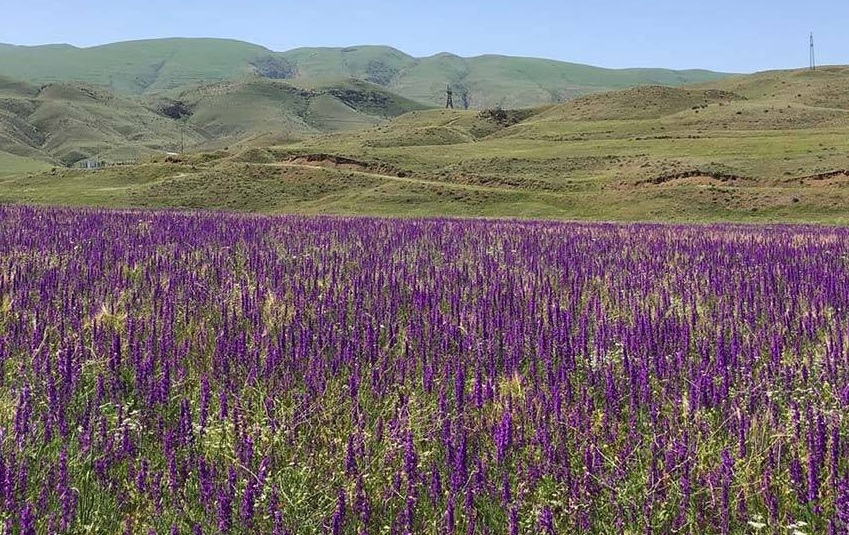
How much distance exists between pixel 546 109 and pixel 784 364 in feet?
404

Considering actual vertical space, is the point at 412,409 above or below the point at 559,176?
below

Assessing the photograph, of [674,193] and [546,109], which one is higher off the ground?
[546,109]

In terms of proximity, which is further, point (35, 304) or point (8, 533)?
point (35, 304)

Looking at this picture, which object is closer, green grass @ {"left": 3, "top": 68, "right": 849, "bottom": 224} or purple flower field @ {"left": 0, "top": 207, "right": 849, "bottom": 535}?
purple flower field @ {"left": 0, "top": 207, "right": 849, "bottom": 535}

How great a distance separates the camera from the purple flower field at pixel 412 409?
2.68m

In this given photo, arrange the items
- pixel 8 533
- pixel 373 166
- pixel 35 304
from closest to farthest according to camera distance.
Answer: pixel 8 533, pixel 35 304, pixel 373 166

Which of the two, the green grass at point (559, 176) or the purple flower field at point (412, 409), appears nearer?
the purple flower field at point (412, 409)

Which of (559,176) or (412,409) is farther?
(559,176)

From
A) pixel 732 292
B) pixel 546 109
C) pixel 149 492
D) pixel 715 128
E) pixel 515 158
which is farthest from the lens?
pixel 546 109

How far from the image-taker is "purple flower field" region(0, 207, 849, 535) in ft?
8.78

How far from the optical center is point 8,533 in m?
2.42

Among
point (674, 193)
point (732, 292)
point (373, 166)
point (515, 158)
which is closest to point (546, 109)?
point (515, 158)

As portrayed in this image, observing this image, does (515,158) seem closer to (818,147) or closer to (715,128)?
(818,147)

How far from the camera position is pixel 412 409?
11.9ft
